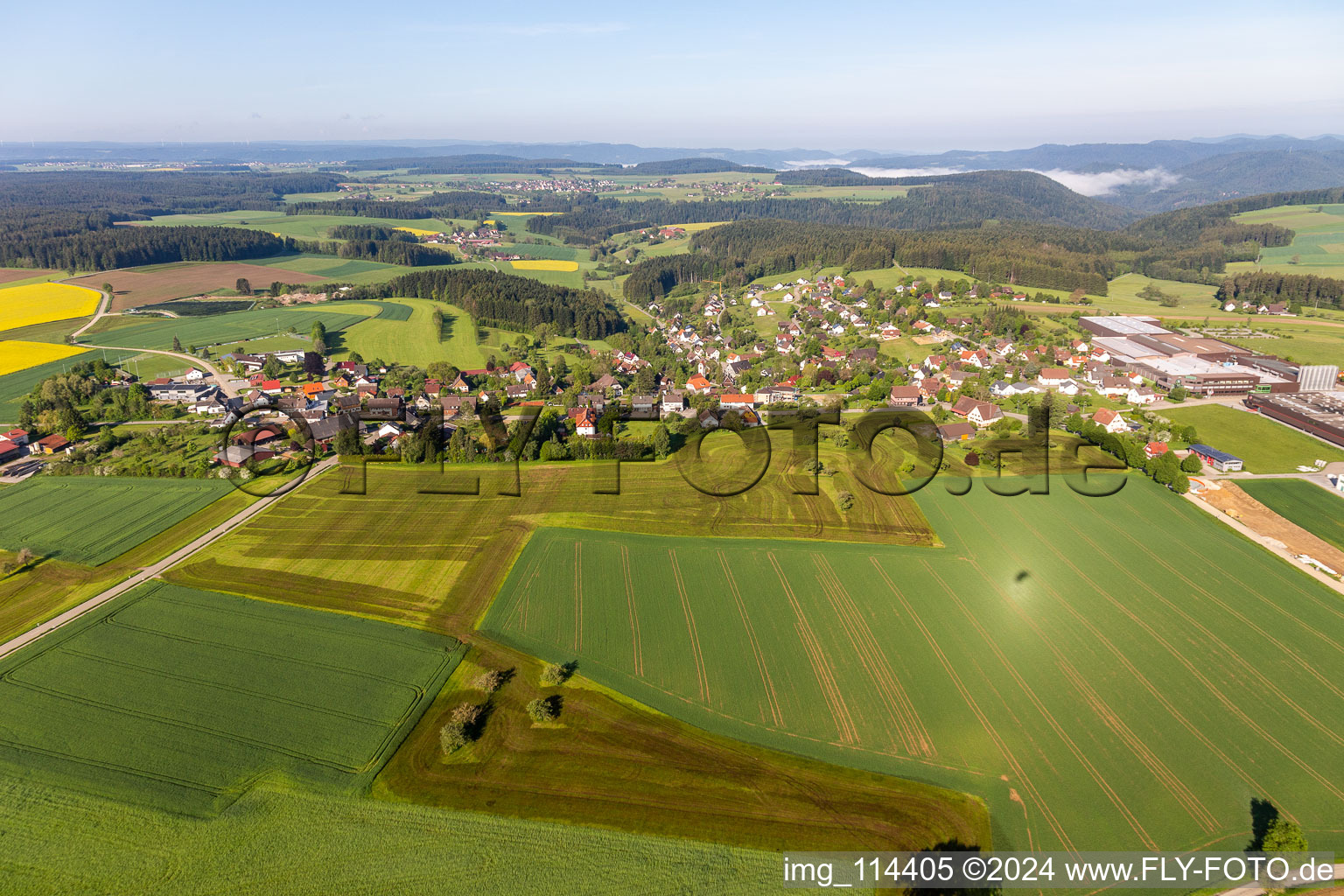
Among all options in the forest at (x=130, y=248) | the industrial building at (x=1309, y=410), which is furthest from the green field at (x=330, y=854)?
the forest at (x=130, y=248)

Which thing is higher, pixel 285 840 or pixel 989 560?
pixel 989 560

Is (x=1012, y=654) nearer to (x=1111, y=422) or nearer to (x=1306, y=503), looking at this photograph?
(x=1306, y=503)

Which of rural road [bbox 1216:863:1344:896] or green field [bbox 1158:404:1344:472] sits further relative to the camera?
green field [bbox 1158:404:1344:472]

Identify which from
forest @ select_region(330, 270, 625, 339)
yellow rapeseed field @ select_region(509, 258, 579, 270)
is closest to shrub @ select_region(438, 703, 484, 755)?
forest @ select_region(330, 270, 625, 339)

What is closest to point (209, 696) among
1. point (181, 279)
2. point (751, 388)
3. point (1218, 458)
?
point (751, 388)

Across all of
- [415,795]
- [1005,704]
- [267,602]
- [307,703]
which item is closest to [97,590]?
[267,602]

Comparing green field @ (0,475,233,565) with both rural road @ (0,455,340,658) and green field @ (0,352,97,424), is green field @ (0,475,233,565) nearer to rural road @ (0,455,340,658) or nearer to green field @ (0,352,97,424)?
rural road @ (0,455,340,658)

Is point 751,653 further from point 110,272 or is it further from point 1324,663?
point 110,272
